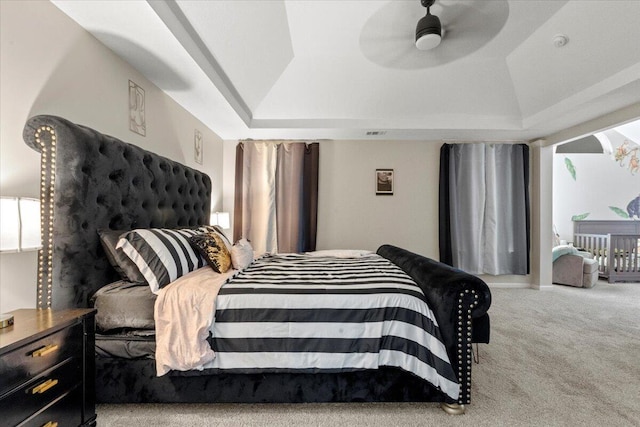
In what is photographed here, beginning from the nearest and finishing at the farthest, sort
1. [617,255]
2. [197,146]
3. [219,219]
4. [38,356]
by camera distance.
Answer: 1. [38,356]
2. [197,146]
3. [219,219]
4. [617,255]

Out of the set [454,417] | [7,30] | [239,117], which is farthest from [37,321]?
[239,117]

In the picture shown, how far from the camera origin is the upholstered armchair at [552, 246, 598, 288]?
164 inches

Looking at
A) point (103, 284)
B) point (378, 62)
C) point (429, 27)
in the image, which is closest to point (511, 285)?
point (378, 62)

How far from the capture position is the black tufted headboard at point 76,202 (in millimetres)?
1429

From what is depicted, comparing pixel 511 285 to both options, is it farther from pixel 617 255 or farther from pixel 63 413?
pixel 63 413

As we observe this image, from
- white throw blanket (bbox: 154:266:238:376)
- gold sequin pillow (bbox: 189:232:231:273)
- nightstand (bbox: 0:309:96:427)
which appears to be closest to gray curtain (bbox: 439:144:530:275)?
gold sequin pillow (bbox: 189:232:231:273)

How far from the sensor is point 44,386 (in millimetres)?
1047

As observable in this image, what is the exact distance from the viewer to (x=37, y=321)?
1.12 meters

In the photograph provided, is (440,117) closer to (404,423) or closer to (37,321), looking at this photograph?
(404,423)

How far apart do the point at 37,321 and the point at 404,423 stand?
166 cm

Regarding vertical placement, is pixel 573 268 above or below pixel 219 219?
below

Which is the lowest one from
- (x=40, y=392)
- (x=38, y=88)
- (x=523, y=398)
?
(x=523, y=398)

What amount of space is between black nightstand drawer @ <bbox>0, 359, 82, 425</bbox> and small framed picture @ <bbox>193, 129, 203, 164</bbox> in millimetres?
2414

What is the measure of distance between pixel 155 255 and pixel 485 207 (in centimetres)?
406
